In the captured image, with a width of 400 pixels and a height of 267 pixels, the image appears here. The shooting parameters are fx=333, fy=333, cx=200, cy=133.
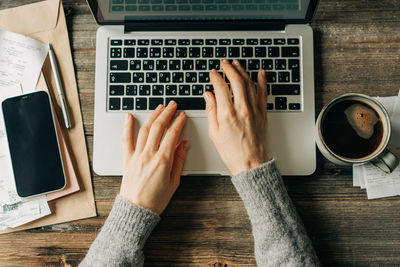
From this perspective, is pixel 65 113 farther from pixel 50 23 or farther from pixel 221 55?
pixel 221 55

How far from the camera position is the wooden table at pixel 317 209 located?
0.68 metres

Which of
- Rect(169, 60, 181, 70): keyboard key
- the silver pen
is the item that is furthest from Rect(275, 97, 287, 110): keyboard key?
the silver pen

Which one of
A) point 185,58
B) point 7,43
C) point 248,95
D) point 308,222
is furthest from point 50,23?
point 308,222

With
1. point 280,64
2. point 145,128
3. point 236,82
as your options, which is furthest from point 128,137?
point 280,64

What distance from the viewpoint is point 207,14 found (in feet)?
2.23

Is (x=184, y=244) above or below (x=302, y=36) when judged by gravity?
below

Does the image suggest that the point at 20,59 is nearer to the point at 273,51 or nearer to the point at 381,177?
the point at 273,51

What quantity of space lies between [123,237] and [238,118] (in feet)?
1.05

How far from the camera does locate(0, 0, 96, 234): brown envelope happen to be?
700mm

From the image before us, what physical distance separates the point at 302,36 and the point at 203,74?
0.22 metres

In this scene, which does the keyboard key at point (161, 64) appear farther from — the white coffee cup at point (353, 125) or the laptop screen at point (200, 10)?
the white coffee cup at point (353, 125)

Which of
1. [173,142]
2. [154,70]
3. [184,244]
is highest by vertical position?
[154,70]

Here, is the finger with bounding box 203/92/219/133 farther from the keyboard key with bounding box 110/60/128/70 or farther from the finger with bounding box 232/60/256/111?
the keyboard key with bounding box 110/60/128/70

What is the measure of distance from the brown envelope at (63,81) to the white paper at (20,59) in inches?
0.6
